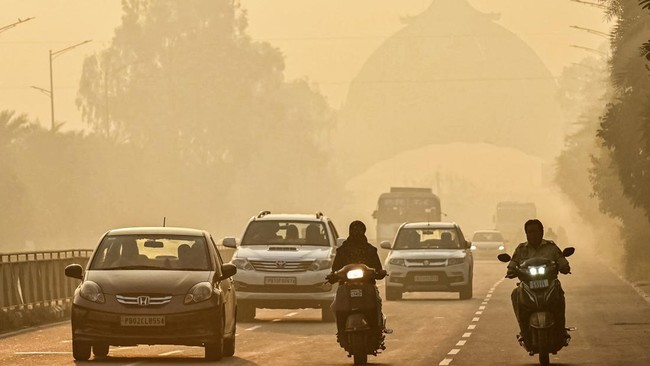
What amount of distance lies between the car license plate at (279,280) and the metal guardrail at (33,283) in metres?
4.14

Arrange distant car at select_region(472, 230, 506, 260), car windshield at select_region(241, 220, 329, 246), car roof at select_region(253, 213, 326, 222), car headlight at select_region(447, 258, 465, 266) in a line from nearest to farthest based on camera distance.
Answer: car roof at select_region(253, 213, 326, 222) → car windshield at select_region(241, 220, 329, 246) → car headlight at select_region(447, 258, 465, 266) → distant car at select_region(472, 230, 506, 260)

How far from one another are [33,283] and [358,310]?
13830 millimetres

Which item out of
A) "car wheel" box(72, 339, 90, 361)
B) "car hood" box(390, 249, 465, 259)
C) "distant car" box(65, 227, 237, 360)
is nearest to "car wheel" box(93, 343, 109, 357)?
"distant car" box(65, 227, 237, 360)

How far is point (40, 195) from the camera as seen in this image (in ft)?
388

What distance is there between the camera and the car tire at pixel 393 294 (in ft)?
→ 156

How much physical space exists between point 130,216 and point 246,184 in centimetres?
2402

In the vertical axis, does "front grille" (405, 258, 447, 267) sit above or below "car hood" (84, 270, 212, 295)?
below

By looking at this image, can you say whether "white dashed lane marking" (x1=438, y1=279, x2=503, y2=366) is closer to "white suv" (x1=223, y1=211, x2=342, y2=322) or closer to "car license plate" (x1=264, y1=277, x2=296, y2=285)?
"white suv" (x1=223, y1=211, x2=342, y2=322)

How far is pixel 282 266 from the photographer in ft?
120

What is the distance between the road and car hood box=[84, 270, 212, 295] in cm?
91

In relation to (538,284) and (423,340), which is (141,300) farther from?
(423,340)

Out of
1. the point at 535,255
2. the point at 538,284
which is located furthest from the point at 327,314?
the point at 538,284

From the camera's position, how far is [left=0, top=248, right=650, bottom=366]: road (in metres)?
25.7

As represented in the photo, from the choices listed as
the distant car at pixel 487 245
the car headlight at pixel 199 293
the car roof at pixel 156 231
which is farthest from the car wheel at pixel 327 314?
the distant car at pixel 487 245
